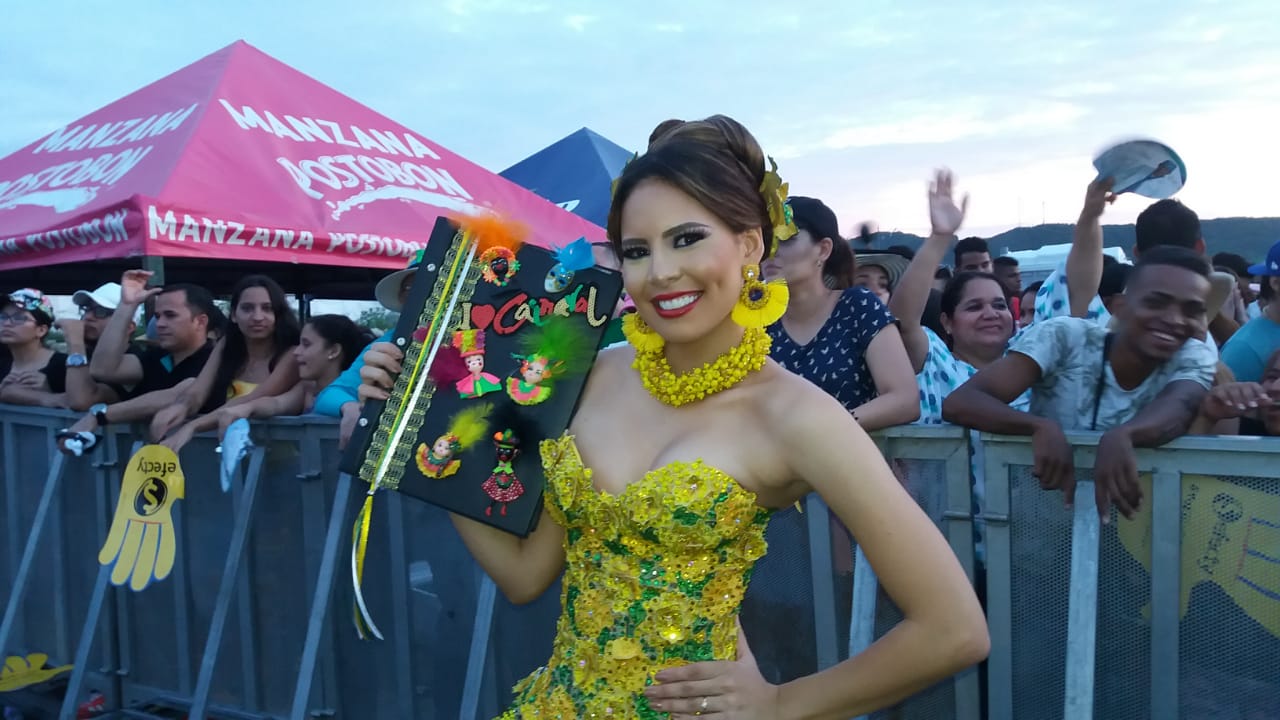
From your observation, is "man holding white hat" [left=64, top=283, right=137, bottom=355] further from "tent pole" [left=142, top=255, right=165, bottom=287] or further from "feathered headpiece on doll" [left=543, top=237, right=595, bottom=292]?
"feathered headpiece on doll" [left=543, top=237, right=595, bottom=292]

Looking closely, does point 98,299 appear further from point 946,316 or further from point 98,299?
point 946,316

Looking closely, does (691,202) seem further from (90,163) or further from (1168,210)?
(90,163)

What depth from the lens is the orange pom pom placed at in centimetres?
182

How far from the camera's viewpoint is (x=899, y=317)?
3.59 m

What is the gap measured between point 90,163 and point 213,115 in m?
0.88

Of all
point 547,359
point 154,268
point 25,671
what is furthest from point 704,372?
point 25,671

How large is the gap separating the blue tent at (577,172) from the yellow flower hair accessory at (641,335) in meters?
6.48

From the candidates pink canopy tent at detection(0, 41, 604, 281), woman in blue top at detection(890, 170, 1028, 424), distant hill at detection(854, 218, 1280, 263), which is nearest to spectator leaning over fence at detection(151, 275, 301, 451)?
pink canopy tent at detection(0, 41, 604, 281)

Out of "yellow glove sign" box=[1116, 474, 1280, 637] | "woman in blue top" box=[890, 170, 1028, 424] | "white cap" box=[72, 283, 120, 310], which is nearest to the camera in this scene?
"yellow glove sign" box=[1116, 474, 1280, 637]

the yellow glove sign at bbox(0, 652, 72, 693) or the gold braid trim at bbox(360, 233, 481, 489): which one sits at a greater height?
the gold braid trim at bbox(360, 233, 481, 489)

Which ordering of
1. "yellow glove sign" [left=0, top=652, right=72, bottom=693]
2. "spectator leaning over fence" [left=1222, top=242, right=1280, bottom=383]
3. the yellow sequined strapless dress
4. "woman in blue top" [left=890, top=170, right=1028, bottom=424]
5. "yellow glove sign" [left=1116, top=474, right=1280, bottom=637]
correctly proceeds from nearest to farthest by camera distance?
the yellow sequined strapless dress < "yellow glove sign" [left=1116, top=474, right=1280, bottom=637] < "spectator leaning over fence" [left=1222, top=242, right=1280, bottom=383] < "woman in blue top" [left=890, top=170, right=1028, bottom=424] < "yellow glove sign" [left=0, top=652, right=72, bottom=693]

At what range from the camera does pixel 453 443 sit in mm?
1740

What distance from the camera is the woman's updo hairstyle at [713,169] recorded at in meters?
1.55

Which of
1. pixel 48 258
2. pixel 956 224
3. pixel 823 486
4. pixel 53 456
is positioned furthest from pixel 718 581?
pixel 48 258
